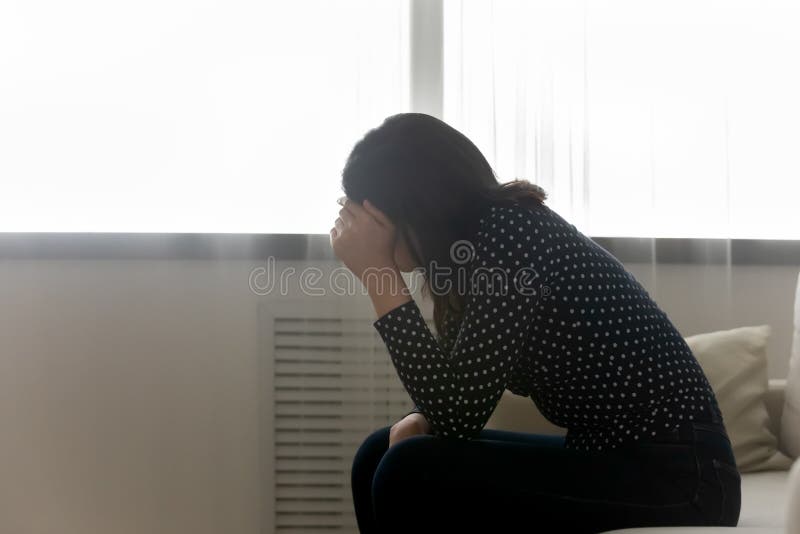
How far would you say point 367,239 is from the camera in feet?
3.75

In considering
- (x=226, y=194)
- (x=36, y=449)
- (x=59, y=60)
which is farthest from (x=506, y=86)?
(x=36, y=449)

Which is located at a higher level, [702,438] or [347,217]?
[347,217]

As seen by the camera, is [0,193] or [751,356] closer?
[751,356]

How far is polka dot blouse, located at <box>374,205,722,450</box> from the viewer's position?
39.4 inches

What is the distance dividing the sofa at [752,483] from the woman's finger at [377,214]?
0.51 metres

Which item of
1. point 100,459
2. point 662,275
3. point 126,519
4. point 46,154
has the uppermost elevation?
point 46,154

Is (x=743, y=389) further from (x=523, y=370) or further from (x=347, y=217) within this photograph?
(x=347, y=217)

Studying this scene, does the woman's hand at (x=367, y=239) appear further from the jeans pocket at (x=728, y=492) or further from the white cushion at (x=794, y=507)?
the white cushion at (x=794, y=507)

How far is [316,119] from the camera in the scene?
186 cm

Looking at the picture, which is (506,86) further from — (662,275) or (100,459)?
(100,459)

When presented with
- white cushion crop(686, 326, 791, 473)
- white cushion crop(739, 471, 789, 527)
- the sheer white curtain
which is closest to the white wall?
the sheer white curtain

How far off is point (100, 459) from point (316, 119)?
95 cm

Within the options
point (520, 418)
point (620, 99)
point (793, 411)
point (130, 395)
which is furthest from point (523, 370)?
point (130, 395)

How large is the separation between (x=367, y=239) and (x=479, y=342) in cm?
24
